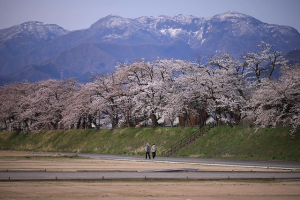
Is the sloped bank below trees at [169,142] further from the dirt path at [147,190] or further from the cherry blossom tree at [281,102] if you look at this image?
the dirt path at [147,190]

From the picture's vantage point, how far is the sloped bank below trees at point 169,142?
44125 millimetres

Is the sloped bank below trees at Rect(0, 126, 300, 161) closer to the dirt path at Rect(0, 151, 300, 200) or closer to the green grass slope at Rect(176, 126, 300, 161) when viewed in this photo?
the green grass slope at Rect(176, 126, 300, 161)

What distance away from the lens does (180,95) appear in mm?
58562

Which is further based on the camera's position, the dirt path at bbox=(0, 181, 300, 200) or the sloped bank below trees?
the sloped bank below trees

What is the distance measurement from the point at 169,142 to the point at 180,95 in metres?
5.73

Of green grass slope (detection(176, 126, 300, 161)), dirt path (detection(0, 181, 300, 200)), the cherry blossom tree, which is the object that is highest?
the cherry blossom tree

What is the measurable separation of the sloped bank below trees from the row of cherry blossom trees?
175 cm

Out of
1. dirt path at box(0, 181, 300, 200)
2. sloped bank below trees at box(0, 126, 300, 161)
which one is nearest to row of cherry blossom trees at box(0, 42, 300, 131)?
sloped bank below trees at box(0, 126, 300, 161)

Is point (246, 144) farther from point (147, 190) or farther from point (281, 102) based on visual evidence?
point (147, 190)

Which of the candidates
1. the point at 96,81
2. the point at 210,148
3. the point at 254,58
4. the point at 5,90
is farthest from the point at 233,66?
the point at 5,90

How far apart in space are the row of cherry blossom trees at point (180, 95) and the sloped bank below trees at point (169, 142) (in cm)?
175

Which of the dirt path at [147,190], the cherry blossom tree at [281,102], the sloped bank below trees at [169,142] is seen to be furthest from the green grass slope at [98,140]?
the dirt path at [147,190]

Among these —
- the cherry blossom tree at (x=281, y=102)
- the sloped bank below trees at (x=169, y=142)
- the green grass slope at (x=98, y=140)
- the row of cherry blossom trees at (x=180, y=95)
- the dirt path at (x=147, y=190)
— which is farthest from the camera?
the green grass slope at (x=98, y=140)

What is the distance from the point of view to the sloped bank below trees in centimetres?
4412
